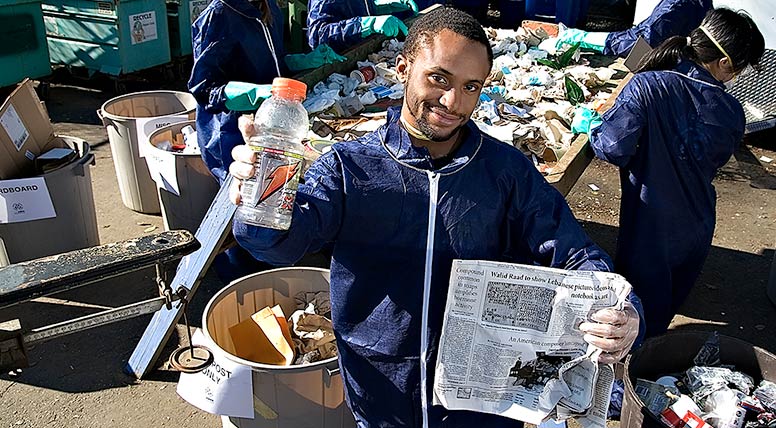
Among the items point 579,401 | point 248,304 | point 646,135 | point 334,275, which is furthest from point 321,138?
point 579,401

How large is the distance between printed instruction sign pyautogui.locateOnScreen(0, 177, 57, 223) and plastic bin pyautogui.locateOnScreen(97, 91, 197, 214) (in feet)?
2.73

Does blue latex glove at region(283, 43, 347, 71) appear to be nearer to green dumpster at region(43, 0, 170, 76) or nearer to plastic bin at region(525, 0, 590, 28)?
green dumpster at region(43, 0, 170, 76)

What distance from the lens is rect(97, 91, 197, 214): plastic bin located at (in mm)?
4531

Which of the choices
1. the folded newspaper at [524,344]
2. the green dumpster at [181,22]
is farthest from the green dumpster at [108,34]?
the folded newspaper at [524,344]

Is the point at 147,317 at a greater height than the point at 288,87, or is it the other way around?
the point at 288,87

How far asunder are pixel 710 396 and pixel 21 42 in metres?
6.60

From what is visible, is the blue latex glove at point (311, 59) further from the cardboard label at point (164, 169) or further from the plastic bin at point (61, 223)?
the plastic bin at point (61, 223)

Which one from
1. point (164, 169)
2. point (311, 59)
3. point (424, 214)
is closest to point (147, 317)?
point (164, 169)

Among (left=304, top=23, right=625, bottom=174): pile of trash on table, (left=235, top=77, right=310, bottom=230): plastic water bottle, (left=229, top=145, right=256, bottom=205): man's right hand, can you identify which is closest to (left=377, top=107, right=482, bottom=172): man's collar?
(left=235, top=77, right=310, bottom=230): plastic water bottle

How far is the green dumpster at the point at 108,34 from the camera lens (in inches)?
267

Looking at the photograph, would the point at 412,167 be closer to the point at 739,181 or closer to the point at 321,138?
the point at 321,138

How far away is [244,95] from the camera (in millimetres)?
3475

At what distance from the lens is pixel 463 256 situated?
1.72 meters

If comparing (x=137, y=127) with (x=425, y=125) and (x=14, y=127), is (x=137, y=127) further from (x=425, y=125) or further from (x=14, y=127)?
(x=425, y=125)
